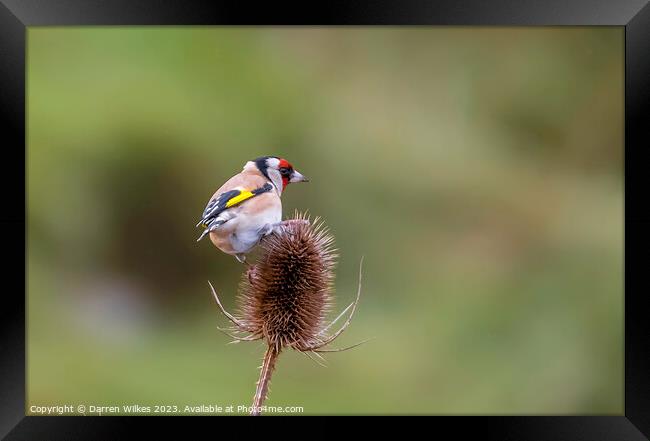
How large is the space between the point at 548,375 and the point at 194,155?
140 inches

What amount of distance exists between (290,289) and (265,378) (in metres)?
0.59

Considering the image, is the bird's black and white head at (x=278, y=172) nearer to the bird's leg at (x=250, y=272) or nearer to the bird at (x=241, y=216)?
the bird at (x=241, y=216)

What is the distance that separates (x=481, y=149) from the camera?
7.41 metres

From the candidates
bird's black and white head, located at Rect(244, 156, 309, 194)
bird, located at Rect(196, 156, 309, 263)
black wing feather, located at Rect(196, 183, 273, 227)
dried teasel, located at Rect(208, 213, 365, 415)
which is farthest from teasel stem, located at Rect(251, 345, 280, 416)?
bird's black and white head, located at Rect(244, 156, 309, 194)

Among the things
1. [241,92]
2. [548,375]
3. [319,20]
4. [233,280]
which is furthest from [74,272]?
[548,375]

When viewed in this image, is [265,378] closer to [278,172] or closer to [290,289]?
[290,289]

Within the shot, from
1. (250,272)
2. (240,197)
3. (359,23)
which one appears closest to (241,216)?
(240,197)

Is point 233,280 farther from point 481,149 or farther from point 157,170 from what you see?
point 481,149

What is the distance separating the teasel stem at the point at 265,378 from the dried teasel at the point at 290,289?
0.07 m

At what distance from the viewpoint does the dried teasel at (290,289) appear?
13.3 ft

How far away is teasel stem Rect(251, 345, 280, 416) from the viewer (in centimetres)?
352

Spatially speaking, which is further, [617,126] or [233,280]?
[233,280]

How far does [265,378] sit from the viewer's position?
12.0 ft

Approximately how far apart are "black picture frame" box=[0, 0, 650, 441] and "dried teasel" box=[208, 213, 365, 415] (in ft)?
2.46
